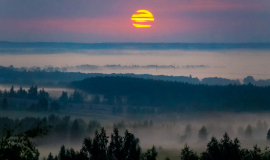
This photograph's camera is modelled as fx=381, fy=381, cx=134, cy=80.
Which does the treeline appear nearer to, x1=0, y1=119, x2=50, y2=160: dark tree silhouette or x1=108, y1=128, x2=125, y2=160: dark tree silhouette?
x1=108, y1=128, x2=125, y2=160: dark tree silhouette

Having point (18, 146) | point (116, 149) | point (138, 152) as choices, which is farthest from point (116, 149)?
point (18, 146)

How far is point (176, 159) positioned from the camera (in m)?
179

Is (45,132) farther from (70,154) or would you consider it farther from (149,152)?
(149,152)

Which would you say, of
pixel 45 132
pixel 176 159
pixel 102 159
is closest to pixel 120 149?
pixel 102 159

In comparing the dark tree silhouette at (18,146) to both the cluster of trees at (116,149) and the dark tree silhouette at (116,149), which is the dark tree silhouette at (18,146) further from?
the dark tree silhouette at (116,149)

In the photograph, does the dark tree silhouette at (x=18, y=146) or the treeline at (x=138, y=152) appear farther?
the treeline at (x=138, y=152)

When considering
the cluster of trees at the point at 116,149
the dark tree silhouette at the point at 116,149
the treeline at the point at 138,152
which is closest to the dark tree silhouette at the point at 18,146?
the treeline at the point at 138,152

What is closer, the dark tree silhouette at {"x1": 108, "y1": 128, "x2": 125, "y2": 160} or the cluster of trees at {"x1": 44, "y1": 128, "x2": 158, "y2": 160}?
the cluster of trees at {"x1": 44, "y1": 128, "x2": 158, "y2": 160}

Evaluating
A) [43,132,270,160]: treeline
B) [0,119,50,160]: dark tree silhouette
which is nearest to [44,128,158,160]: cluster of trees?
[43,132,270,160]: treeline

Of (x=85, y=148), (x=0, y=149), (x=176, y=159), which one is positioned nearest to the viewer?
(x=0, y=149)

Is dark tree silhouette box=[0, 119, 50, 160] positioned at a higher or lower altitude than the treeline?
higher

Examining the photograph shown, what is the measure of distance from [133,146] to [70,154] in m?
10.4

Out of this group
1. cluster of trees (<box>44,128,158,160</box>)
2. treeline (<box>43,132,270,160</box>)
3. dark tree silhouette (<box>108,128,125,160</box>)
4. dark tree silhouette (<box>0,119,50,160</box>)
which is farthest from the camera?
dark tree silhouette (<box>108,128,125,160</box>)

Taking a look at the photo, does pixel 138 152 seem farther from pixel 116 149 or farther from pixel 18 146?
pixel 18 146
